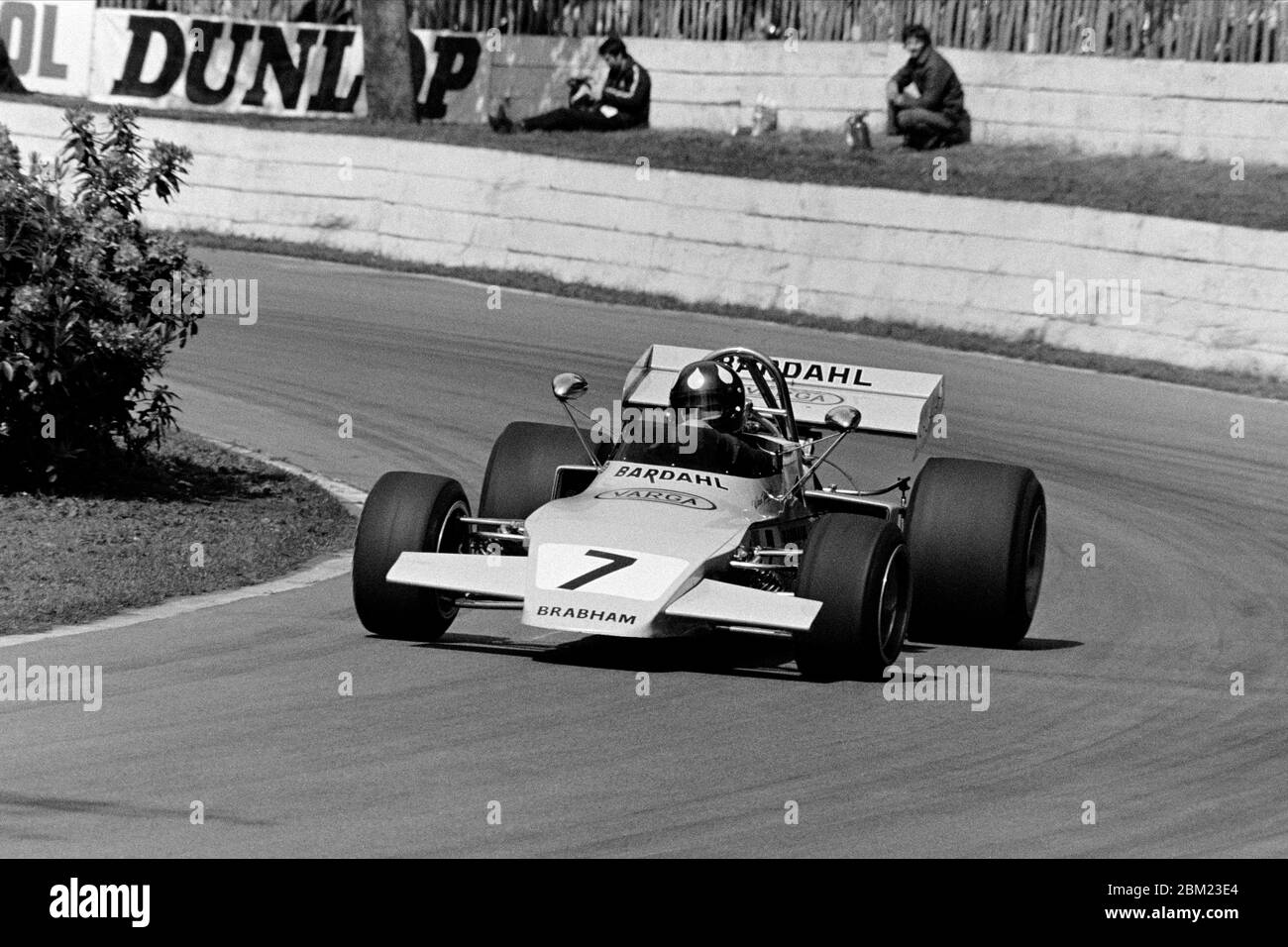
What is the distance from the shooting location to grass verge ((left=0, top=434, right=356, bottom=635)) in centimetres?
1020

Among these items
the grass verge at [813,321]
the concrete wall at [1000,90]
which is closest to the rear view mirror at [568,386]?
the grass verge at [813,321]

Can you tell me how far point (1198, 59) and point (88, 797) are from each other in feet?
69.8

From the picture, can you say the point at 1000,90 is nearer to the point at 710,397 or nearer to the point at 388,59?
the point at 388,59

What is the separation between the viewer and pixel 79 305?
1175 centimetres

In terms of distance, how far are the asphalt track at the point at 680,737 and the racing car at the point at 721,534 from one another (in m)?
0.27

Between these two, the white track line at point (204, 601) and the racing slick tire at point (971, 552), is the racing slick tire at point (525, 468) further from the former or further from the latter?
the racing slick tire at point (971, 552)

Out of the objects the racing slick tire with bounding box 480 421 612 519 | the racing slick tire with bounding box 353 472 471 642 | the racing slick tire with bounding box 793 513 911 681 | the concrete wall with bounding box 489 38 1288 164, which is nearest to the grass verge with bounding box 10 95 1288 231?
the concrete wall with bounding box 489 38 1288 164

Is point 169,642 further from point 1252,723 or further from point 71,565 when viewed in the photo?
point 1252,723

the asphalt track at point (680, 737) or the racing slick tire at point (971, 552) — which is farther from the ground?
the racing slick tire at point (971, 552)

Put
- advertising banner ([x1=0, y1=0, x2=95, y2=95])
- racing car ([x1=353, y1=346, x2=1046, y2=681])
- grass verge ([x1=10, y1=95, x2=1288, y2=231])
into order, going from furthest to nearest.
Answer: advertising banner ([x1=0, y1=0, x2=95, y2=95]) < grass verge ([x1=10, y1=95, x2=1288, y2=231]) < racing car ([x1=353, y1=346, x2=1046, y2=681])

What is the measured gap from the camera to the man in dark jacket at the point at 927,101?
25812 millimetres

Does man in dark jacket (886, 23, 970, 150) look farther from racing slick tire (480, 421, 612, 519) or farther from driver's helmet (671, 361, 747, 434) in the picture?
driver's helmet (671, 361, 747, 434)

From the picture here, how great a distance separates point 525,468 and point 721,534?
5.49 ft
